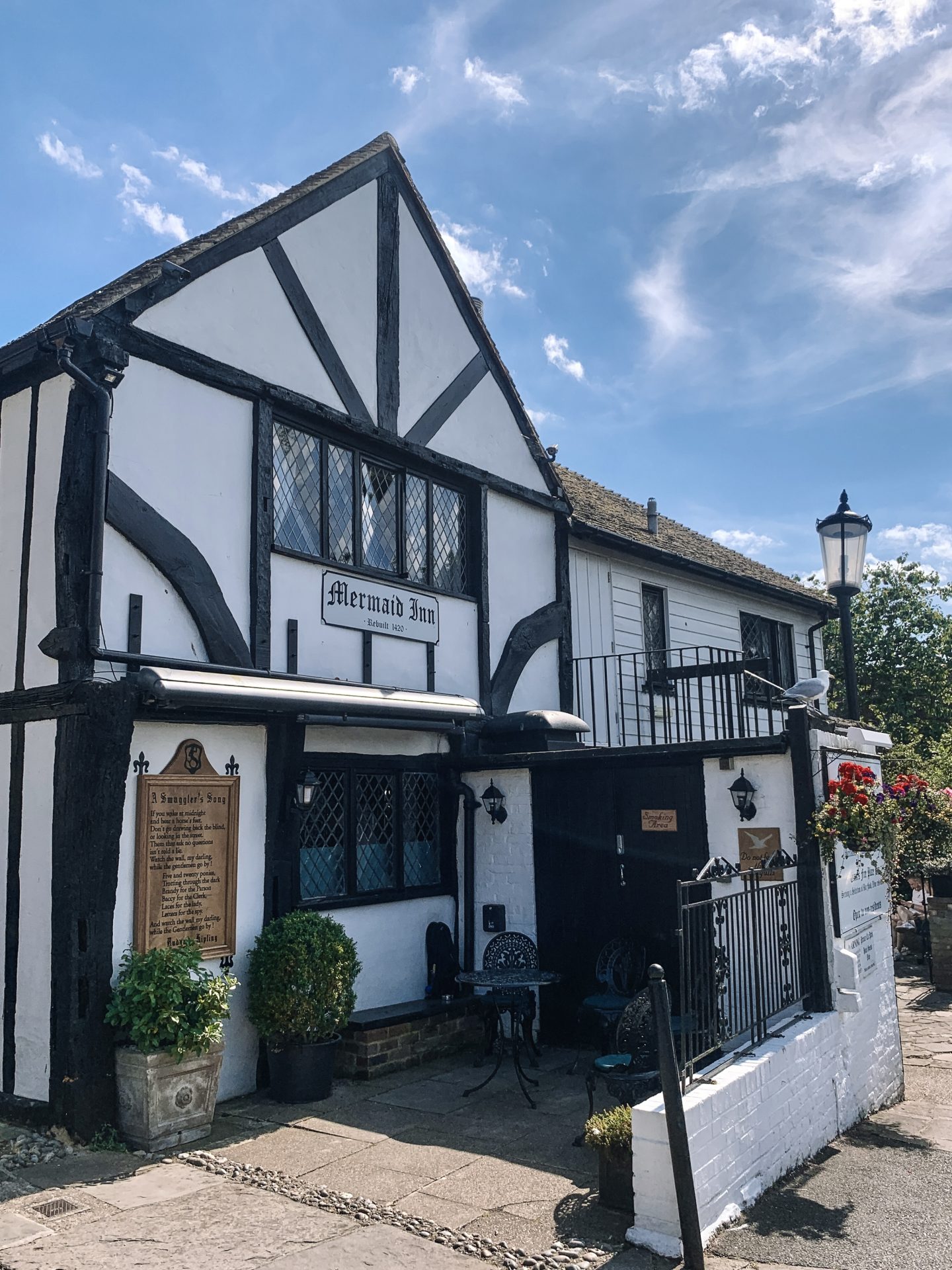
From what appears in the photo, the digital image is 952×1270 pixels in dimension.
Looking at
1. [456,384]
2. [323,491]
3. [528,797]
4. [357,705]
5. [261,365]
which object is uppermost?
[456,384]

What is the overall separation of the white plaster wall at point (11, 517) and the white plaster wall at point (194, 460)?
85cm

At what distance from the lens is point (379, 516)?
9078mm

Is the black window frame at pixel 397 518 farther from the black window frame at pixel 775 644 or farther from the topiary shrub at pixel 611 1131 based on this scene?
the black window frame at pixel 775 644

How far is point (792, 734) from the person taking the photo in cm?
731

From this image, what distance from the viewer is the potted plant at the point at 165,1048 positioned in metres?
6.02

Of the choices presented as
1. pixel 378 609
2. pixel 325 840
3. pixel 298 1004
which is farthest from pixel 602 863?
pixel 298 1004

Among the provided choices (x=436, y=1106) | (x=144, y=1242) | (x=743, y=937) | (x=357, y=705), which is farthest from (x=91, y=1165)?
(x=743, y=937)

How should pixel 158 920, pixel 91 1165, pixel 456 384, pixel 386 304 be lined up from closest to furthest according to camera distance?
pixel 91 1165 → pixel 158 920 → pixel 386 304 → pixel 456 384

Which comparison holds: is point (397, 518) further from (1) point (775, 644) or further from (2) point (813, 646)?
(2) point (813, 646)

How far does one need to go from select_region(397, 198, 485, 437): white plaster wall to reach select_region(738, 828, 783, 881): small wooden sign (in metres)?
4.68

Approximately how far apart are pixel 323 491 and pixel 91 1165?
514cm

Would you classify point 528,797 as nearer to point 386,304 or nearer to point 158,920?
point 158,920

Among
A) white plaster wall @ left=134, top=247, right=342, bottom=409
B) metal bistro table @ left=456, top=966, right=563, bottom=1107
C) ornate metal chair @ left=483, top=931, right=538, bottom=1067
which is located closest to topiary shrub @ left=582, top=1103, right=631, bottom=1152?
metal bistro table @ left=456, top=966, right=563, bottom=1107

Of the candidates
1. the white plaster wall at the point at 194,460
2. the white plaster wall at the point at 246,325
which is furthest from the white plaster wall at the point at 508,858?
the white plaster wall at the point at 246,325
